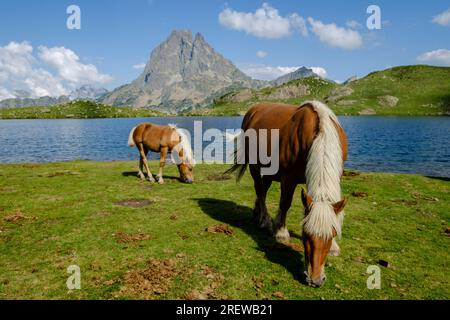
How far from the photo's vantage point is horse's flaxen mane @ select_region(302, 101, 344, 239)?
24.4 feet

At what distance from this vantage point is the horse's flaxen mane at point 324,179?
744 centimetres

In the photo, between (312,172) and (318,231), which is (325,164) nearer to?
(312,172)

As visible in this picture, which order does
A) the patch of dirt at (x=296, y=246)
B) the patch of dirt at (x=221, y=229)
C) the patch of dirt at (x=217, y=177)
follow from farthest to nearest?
the patch of dirt at (x=217, y=177) → the patch of dirt at (x=221, y=229) → the patch of dirt at (x=296, y=246)

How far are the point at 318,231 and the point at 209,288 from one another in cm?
305

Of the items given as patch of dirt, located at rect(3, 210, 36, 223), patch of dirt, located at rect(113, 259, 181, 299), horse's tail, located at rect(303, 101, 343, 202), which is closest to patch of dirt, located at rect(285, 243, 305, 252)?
horse's tail, located at rect(303, 101, 343, 202)

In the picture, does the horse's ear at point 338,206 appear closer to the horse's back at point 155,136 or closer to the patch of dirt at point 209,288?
the patch of dirt at point 209,288

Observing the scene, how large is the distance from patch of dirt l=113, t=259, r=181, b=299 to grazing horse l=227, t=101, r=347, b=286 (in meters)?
3.57

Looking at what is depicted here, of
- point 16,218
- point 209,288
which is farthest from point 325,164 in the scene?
point 16,218

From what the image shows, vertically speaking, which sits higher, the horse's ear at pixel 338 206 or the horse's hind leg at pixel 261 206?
the horse's ear at pixel 338 206

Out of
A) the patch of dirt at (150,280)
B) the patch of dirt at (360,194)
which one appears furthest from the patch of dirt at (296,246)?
the patch of dirt at (360,194)

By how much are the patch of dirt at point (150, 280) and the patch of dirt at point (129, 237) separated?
76.7 inches

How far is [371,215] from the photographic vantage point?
554 inches

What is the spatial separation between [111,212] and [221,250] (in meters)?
6.29
